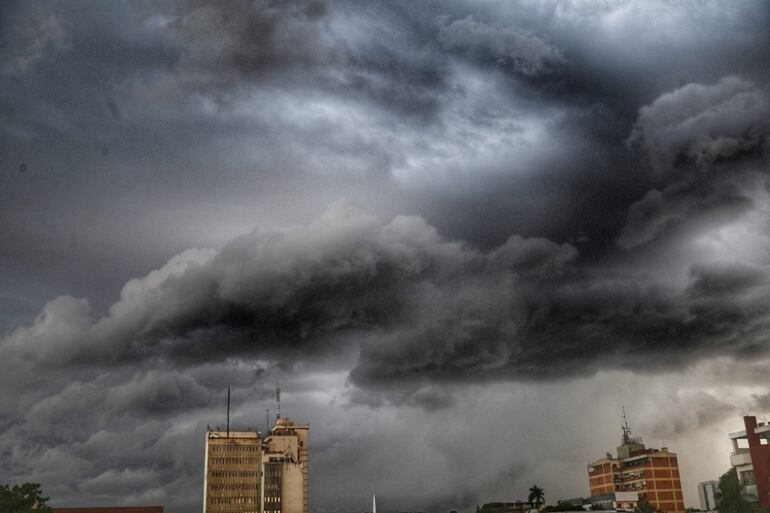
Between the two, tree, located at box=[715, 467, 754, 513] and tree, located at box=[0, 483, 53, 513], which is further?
tree, located at box=[715, 467, 754, 513]

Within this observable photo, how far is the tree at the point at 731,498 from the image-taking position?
183 meters

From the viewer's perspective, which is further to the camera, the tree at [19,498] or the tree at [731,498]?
the tree at [731,498]

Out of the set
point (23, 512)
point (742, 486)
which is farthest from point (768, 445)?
point (23, 512)

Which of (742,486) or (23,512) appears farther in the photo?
(742,486)

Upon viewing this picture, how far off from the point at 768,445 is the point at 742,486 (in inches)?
588

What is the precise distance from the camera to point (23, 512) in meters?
136

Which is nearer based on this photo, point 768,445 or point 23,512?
point 23,512

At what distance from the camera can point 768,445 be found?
19938 centimetres

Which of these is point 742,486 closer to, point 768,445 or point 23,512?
point 768,445

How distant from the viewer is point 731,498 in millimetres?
184500

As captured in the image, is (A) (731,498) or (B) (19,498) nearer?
(B) (19,498)

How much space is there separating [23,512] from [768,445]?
17153cm

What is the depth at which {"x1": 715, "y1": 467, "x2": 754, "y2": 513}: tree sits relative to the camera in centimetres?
18275
